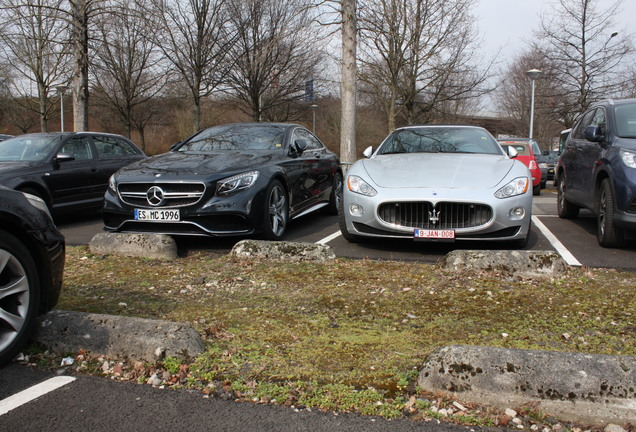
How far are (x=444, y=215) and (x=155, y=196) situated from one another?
3.04m

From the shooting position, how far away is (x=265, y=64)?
26.5 meters

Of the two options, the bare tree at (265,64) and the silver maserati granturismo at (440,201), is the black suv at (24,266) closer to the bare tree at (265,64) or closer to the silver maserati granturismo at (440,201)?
the silver maserati granturismo at (440,201)

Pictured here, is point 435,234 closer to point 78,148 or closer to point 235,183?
point 235,183

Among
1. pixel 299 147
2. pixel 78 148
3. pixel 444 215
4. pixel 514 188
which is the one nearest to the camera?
pixel 444 215

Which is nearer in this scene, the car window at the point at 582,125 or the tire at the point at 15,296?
the tire at the point at 15,296

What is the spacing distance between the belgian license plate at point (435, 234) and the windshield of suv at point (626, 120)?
252 centimetres

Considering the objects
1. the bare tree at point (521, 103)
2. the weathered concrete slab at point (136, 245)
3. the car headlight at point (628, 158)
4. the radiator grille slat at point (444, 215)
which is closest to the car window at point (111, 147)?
the weathered concrete slab at point (136, 245)

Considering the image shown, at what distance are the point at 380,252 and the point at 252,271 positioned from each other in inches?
61.6

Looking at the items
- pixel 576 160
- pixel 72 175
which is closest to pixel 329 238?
pixel 576 160

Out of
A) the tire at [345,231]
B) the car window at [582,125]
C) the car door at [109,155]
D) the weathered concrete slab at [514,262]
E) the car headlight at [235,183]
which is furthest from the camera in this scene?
the car door at [109,155]

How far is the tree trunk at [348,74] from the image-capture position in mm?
13477

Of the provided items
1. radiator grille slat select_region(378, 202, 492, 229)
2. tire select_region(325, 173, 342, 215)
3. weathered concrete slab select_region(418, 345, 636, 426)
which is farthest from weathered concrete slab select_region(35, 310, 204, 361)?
tire select_region(325, 173, 342, 215)

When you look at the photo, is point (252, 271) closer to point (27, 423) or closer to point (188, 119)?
point (27, 423)

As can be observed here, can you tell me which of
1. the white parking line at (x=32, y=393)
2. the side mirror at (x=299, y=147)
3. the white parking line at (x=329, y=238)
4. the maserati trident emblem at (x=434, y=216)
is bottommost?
the white parking line at (x=32, y=393)
